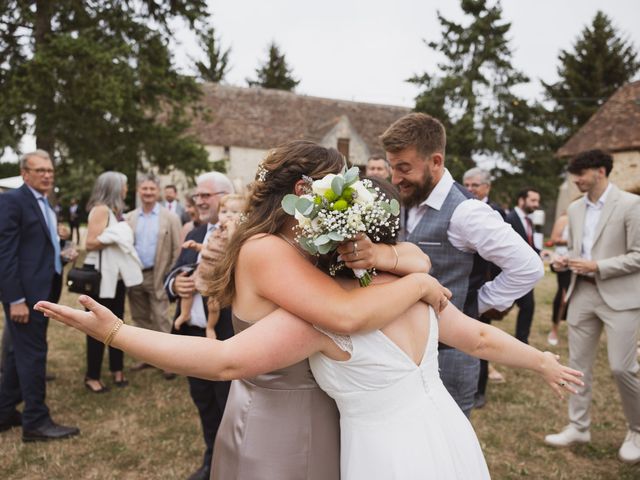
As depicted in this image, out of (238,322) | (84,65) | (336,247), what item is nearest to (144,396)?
(238,322)

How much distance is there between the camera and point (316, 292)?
1826 millimetres

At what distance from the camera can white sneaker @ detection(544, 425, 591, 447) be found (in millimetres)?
4914

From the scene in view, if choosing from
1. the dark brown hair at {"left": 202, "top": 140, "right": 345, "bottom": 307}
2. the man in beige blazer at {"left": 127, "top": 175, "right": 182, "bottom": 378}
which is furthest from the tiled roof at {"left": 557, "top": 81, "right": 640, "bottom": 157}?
the dark brown hair at {"left": 202, "top": 140, "right": 345, "bottom": 307}

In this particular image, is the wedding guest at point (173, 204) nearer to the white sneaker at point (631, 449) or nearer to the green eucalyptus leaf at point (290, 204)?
the white sneaker at point (631, 449)

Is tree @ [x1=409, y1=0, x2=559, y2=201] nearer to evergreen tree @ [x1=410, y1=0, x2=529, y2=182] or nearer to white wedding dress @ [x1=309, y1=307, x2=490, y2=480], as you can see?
evergreen tree @ [x1=410, y1=0, x2=529, y2=182]

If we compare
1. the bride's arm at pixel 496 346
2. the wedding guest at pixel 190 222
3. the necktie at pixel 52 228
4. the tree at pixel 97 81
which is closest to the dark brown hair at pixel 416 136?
the bride's arm at pixel 496 346

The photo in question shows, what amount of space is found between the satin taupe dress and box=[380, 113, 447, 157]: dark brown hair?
1645 mm

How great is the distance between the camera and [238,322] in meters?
2.13

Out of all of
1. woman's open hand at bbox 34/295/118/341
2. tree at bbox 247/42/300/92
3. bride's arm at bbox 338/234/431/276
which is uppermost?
tree at bbox 247/42/300/92

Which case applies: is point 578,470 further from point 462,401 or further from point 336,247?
point 336,247

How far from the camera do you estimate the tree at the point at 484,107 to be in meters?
29.2

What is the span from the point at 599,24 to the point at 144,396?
4234cm

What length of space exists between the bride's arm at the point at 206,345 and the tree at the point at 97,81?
13.4 metres

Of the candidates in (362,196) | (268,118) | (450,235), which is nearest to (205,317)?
(450,235)
